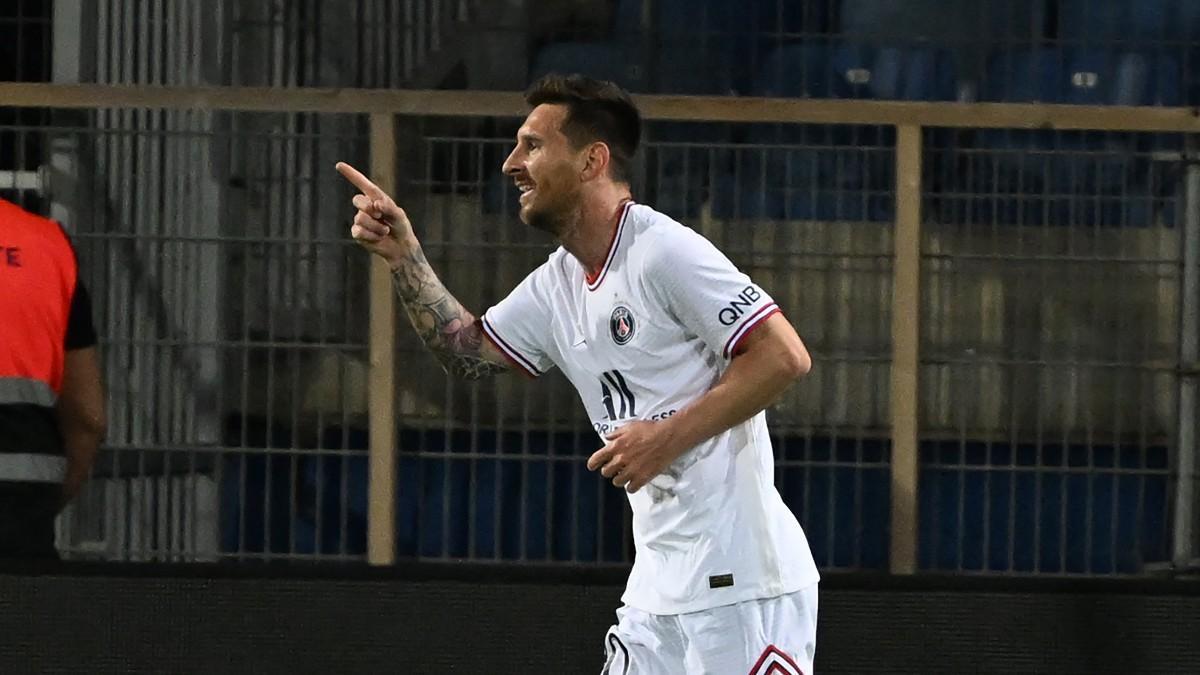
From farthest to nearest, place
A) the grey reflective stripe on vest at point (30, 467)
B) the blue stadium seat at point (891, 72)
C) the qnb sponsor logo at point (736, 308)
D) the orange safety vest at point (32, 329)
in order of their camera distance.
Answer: the blue stadium seat at point (891, 72) < the grey reflective stripe on vest at point (30, 467) < the orange safety vest at point (32, 329) < the qnb sponsor logo at point (736, 308)

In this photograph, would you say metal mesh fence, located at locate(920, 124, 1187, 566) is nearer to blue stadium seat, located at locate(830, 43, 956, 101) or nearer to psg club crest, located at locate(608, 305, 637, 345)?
blue stadium seat, located at locate(830, 43, 956, 101)

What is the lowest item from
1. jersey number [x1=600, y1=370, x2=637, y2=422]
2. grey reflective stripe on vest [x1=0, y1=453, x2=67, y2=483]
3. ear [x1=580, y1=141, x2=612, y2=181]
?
grey reflective stripe on vest [x1=0, y1=453, x2=67, y2=483]

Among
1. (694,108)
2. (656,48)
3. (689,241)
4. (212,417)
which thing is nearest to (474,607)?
(212,417)

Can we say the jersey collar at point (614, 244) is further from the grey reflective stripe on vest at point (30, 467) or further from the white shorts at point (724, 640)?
the grey reflective stripe on vest at point (30, 467)

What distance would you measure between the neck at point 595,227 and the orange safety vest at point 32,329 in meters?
1.49

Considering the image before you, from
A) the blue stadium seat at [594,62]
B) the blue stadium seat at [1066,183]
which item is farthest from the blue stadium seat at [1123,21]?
the blue stadium seat at [1066,183]

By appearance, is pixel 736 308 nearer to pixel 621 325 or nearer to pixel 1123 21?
pixel 621 325

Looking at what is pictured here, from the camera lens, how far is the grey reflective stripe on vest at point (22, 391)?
4258mm

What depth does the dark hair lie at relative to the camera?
10.7 ft

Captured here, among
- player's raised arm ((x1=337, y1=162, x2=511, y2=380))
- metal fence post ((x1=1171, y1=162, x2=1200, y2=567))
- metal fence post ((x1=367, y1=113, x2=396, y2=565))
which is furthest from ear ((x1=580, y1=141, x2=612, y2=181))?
metal fence post ((x1=1171, y1=162, x2=1200, y2=567))

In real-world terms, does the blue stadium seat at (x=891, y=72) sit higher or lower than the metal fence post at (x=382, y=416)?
higher

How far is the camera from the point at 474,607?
4.66 m

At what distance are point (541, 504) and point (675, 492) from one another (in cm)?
201

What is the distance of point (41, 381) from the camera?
4.28 metres
